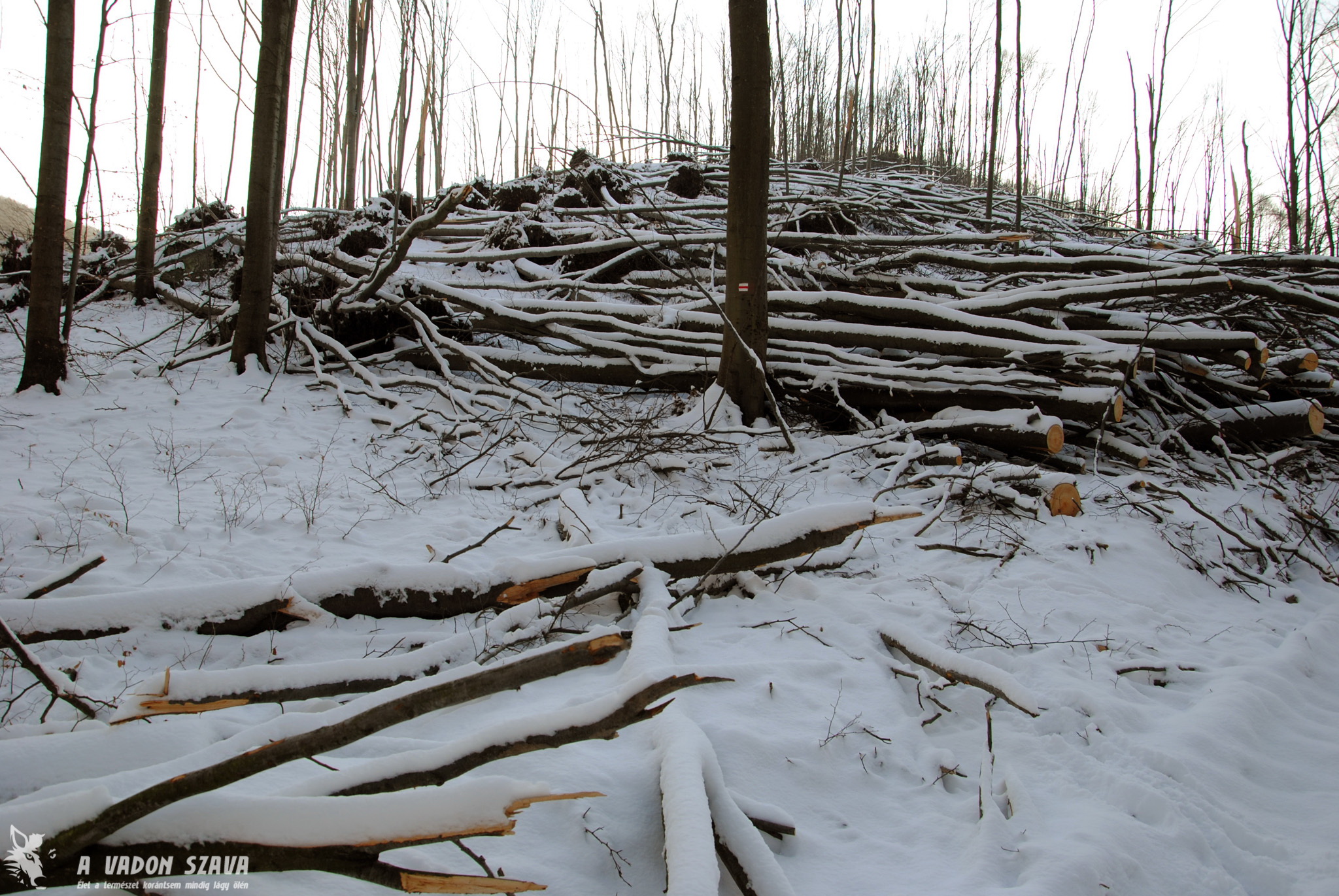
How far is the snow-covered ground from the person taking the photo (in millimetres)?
1729

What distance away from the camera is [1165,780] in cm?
209

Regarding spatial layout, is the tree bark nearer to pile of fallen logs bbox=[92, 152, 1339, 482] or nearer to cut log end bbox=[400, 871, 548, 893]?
pile of fallen logs bbox=[92, 152, 1339, 482]

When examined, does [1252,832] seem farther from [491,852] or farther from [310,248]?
[310,248]

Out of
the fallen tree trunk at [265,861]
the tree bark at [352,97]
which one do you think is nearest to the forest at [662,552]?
the fallen tree trunk at [265,861]

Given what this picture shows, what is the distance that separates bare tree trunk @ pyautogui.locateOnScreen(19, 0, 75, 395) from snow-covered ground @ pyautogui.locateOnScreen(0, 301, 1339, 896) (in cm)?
129

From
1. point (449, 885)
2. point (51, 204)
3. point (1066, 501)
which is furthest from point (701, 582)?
point (51, 204)

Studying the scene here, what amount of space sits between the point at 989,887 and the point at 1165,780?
0.86 m

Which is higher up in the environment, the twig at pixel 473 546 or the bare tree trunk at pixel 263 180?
the bare tree trunk at pixel 263 180

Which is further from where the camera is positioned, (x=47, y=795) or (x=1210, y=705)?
(x=1210, y=705)

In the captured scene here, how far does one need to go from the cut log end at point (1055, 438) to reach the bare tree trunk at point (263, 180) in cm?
733

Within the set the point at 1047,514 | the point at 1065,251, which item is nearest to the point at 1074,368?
the point at 1047,514

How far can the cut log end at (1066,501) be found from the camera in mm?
4273

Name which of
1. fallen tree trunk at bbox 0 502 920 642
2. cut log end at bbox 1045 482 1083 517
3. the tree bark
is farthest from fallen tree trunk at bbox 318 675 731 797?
the tree bark

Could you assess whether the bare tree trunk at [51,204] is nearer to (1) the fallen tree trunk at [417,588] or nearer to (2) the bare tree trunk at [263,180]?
(2) the bare tree trunk at [263,180]
